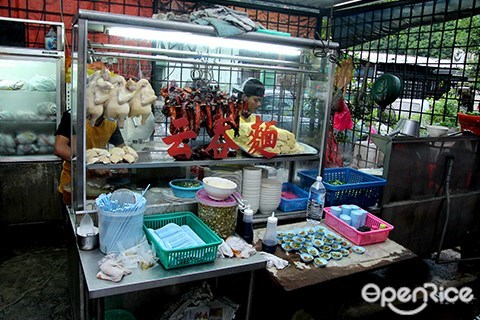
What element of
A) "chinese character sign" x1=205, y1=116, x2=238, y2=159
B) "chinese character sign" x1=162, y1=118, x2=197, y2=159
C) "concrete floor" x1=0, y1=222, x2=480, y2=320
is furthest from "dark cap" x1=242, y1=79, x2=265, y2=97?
"concrete floor" x1=0, y1=222, x2=480, y2=320

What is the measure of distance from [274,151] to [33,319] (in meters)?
2.38

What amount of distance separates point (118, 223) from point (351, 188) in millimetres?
2047

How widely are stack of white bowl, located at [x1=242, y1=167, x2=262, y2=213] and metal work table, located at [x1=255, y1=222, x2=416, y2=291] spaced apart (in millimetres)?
259

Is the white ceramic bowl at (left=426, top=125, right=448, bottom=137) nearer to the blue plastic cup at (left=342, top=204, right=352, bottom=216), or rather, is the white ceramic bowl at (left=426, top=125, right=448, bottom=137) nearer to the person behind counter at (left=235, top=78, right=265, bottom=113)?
the blue plastic cup at (left=342, top=204, right=352, bottom=216)

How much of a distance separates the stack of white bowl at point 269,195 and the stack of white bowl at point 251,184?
0.16ft

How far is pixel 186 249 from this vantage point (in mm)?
2029

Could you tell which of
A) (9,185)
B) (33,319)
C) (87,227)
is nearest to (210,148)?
(87,227)

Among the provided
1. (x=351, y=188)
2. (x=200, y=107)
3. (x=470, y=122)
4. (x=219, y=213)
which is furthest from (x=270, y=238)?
(x=470, y=122)

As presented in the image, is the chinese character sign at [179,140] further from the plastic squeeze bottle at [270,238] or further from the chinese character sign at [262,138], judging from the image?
the plastic squeeze bottle at [270,238]

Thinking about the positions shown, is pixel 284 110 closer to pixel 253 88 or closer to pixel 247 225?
pixel 253 88

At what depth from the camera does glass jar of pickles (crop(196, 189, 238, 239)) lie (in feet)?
8.02

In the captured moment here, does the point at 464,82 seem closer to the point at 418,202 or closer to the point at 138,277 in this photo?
the point at 418,202

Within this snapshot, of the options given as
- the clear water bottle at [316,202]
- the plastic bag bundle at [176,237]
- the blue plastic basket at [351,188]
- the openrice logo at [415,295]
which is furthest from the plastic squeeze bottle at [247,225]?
the openrice logo at [415,295]

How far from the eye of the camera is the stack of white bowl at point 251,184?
9.51 feet
